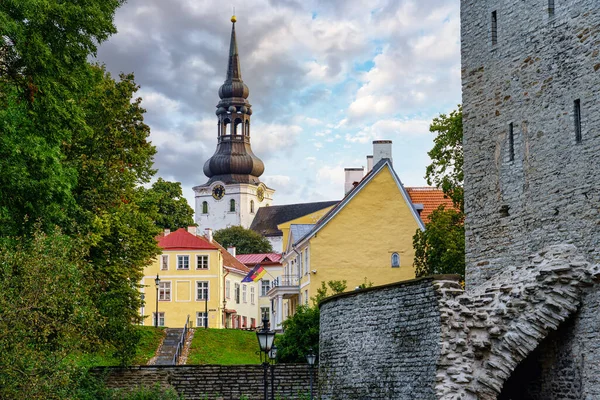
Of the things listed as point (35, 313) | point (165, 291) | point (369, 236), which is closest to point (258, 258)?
point (165, 291)

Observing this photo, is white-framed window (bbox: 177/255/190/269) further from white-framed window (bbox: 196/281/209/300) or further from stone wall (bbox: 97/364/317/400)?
stone wall (bbox: 97/364/317/400)

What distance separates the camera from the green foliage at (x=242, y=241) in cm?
11375

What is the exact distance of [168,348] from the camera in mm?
43438

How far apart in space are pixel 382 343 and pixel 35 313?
6.08m

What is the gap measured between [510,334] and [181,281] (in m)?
54.0

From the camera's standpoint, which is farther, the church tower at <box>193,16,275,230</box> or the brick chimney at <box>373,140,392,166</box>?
the church tower at <box>193,16,275,230</box>

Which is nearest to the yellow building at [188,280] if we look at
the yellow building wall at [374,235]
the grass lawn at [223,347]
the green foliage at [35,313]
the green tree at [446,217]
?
the grass lawn at [223,347]

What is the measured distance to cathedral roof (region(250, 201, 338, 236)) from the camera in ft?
454

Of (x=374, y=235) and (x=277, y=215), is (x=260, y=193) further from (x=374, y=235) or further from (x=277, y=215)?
(x=374, y=235)

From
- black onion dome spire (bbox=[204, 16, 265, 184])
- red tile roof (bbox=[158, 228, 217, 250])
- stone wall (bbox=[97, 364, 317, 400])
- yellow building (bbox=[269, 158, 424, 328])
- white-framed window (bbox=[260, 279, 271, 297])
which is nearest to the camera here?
stone wall (bbox=[97, 364, 317, 400])

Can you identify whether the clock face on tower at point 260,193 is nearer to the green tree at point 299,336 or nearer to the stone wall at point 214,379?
the green tree at point 299,336

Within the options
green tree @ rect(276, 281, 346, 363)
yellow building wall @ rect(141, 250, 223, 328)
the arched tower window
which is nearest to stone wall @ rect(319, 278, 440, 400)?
green tree @ rect(276, 281, 346, 363)

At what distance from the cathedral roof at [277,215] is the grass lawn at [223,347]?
89517 millimetres

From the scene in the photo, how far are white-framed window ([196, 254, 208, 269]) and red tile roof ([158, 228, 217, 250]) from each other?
62cm
